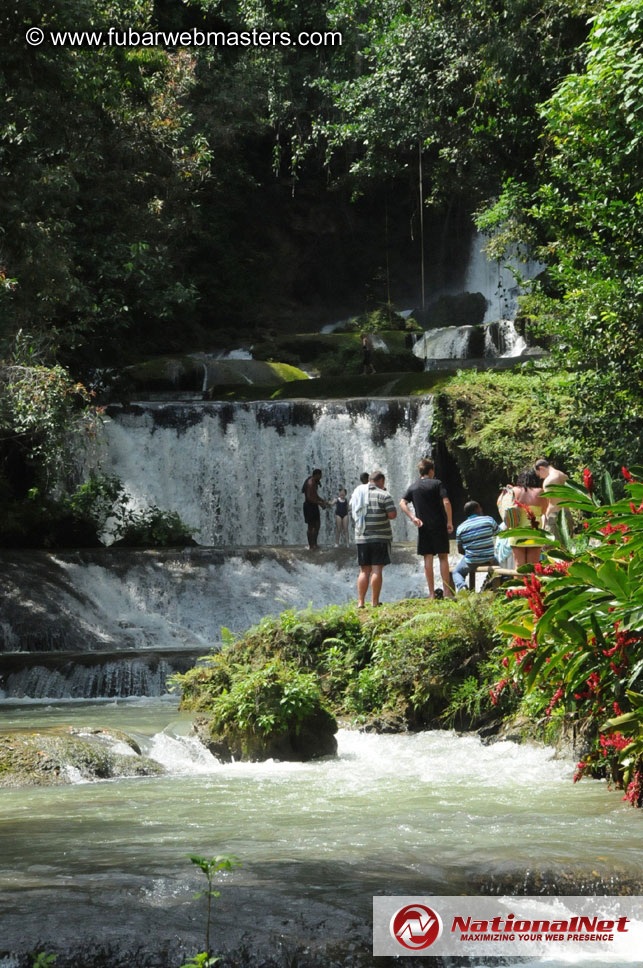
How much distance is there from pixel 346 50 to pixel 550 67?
11.3 m

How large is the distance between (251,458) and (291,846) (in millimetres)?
17419

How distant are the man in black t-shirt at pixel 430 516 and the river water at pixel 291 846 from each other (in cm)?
389

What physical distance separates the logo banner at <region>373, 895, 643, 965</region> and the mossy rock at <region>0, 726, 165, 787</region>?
161 inches

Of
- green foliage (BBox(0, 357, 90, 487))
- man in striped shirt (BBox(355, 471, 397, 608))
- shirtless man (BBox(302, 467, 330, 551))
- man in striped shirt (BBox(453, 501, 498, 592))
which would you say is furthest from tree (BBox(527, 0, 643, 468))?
green foliage (BBox(0, 357, 90, 487))

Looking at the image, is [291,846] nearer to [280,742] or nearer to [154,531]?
[280,742]

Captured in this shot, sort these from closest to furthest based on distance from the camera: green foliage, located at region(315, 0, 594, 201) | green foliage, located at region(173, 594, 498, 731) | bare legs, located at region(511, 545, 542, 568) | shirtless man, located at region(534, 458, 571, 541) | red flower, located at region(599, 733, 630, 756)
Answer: red flower, located at region(599, 733, 630, 756) < green foliage, located at region(173, 594, 498, 731) < shirtless man, located at region(534, 458, 571, 541) < bare legs, located at region(511, 545, 542, 568) < green foliage, located at region(315, 0, 594, 201)

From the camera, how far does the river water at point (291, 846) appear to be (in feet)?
14.5

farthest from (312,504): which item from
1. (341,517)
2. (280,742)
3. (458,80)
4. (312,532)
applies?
(280,742)

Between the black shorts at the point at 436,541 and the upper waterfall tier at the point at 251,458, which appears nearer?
the black shorts at the point at 436,541

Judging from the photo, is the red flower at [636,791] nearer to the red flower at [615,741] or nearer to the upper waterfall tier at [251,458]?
the red flower at [615,741]

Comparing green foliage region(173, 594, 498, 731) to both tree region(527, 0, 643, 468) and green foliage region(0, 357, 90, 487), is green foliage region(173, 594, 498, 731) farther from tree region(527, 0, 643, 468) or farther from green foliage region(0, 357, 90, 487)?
green foliage region(0, 357, 90, 487)

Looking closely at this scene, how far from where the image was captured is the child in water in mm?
21250

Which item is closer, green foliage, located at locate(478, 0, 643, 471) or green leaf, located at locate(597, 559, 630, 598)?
green leaf, located at locate(597, 559, 630, 598)

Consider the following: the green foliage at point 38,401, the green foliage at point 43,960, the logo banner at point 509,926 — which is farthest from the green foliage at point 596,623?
the green foliage at point 38,401
